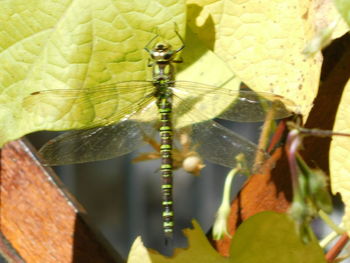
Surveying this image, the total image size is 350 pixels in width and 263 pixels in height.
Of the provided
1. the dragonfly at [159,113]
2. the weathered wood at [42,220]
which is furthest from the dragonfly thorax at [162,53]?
the weathered wood at [42,220]

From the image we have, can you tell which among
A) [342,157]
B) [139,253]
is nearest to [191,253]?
[139,253]

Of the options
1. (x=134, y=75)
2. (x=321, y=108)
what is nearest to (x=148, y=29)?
(x=134, y=75)

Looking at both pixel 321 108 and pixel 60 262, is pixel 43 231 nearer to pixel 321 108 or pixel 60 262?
pixel 60 262

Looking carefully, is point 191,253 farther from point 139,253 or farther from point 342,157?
point 342,157

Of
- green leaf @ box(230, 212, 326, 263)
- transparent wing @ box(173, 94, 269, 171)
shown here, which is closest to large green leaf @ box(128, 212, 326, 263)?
green leaf @ box(230, 212, 326, 263)

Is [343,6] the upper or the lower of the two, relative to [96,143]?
upper

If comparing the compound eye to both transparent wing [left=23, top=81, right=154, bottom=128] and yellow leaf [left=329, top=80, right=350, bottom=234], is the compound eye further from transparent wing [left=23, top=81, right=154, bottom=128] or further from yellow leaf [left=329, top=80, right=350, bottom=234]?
yellow leaf [left=329, top=80, right=350, bottom=234]
